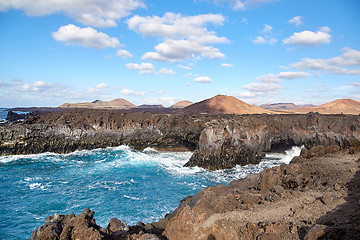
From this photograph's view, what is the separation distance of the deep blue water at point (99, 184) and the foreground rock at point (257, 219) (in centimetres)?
483

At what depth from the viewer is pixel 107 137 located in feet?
74.8

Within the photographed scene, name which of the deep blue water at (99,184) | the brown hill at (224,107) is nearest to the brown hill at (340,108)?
the brown hill at (224,107)

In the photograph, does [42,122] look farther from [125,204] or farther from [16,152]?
[125,204]

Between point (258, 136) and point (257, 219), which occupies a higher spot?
point (258, 136)

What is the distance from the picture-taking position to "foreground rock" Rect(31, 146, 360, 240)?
410 cm

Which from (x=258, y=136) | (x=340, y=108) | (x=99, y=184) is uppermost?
(x=340, y=108)

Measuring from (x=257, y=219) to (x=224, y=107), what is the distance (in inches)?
1875

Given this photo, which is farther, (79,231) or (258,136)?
(258,136)

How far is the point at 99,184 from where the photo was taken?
44.3 ft

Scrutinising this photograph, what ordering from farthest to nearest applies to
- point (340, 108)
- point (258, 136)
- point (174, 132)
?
point (340, 108)
point (174, 132)
point (258, 136)

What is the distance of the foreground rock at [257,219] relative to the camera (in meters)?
4.10

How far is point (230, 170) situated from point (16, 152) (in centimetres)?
2030

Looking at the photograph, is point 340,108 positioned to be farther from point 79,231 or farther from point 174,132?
point 79,231

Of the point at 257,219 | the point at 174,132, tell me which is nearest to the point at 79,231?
the point at 257,219
